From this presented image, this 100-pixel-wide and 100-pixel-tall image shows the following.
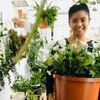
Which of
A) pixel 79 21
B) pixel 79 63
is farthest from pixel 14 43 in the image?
pixel 79 63

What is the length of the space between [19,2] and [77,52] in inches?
47.7

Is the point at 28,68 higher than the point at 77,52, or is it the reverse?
the point at 77,52

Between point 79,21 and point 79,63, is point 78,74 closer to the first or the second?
point 79,63

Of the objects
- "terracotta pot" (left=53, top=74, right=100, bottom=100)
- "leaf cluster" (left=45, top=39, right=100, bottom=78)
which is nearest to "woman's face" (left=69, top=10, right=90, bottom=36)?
"leaf cluster" (left=45, top=39, right=100, bottom=78)

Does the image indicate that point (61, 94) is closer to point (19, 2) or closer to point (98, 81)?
point (98, 81)

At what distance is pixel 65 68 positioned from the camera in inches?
19.5

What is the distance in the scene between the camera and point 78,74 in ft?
1.59

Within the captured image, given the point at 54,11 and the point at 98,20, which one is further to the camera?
the point at 98,20

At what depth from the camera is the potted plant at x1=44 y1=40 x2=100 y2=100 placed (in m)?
0.46

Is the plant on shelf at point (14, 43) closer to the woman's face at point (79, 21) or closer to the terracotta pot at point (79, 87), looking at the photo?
the woman's face at point (79, 21)

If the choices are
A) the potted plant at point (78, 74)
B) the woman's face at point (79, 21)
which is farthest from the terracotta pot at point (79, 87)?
the woman's face at point (79, 21)

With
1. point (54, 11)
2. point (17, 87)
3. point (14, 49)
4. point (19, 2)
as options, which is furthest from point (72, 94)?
point (19, 2)

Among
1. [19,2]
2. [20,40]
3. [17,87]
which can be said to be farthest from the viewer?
[19,2]

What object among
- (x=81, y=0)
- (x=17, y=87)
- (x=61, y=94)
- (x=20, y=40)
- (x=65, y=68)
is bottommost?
(x=17, y=87)
